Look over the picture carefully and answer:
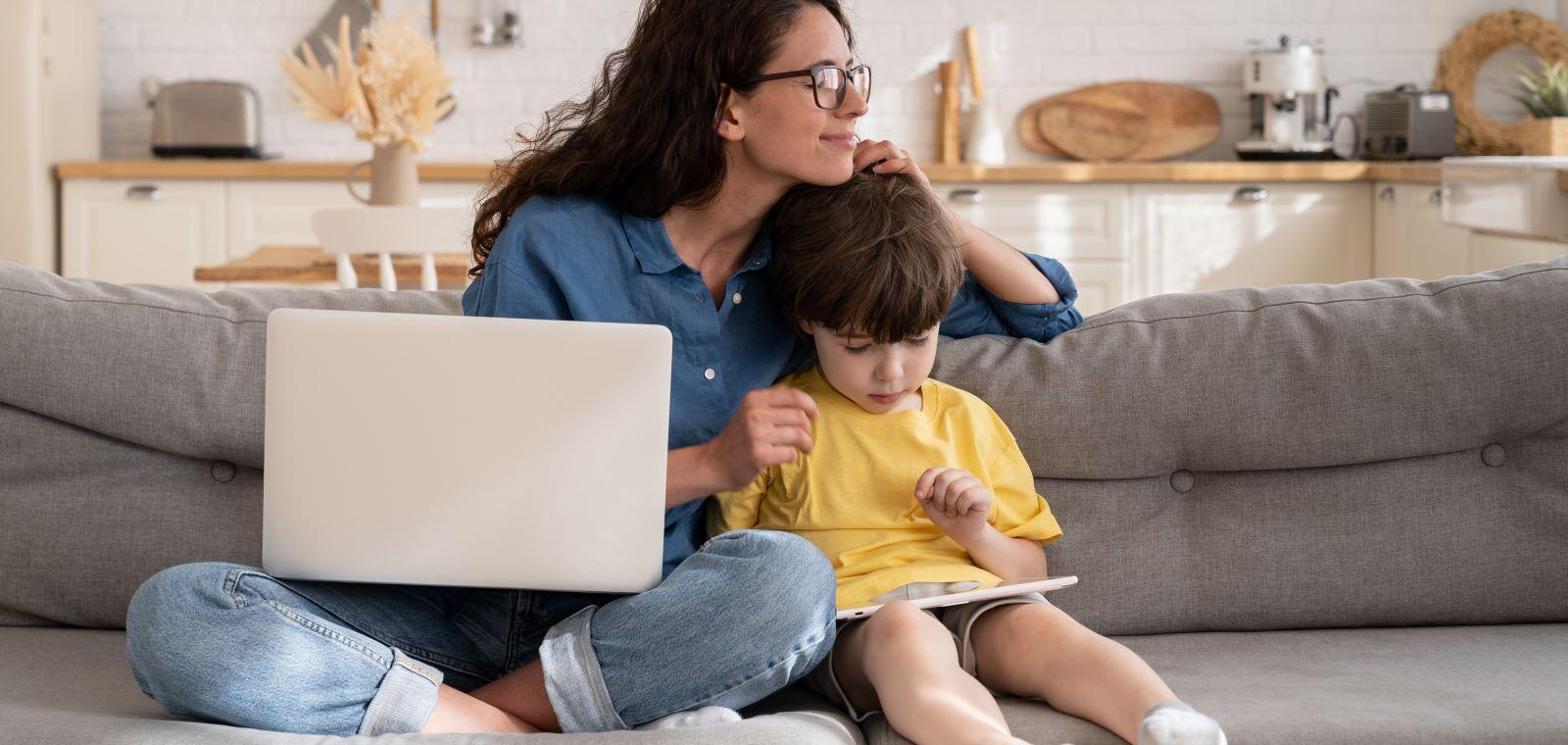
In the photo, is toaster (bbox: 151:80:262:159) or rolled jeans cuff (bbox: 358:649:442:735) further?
toaster (bbox: 151:80:262:159)

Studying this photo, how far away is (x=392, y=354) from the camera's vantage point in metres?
1.23

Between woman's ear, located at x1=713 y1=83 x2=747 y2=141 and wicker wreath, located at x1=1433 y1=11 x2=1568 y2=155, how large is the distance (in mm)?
3353

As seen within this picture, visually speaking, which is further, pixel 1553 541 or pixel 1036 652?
pixel 1553 541

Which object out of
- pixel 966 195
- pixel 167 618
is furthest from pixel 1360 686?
pixel 966 195

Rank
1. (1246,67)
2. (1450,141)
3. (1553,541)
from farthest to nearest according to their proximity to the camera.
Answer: (1246,67) < (1450,141) < (1553,541)

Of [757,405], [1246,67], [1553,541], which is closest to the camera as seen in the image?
[757,405]

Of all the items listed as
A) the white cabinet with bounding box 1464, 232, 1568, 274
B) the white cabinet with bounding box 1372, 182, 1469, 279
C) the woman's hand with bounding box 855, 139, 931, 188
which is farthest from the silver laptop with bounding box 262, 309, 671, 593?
the white cabinet with bounding box 1372, 182, 1469, 279

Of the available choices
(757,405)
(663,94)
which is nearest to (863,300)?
(757,405)

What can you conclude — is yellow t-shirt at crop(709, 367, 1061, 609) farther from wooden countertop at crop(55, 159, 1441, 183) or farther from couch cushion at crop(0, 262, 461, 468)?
wooden countertop at crop(55, 159, 1441, 183)

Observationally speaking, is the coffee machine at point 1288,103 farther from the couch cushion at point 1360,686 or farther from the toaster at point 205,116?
the toaster at point 205,116

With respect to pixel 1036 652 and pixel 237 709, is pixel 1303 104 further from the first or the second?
pixel 237 709

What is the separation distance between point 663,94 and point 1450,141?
3.33 m

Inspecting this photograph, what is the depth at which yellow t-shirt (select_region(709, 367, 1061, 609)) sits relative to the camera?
154 cm

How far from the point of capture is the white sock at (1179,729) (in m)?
1.16
